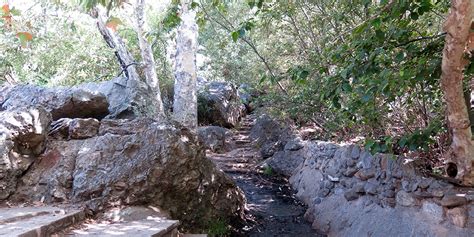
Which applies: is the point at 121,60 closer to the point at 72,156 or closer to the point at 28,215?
the point at 72,156

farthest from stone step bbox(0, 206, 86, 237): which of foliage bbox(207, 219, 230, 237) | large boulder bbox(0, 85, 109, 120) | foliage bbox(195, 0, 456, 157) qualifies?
large boulder bbox(0, 85, 109, 120)

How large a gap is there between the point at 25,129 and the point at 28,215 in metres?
1.10

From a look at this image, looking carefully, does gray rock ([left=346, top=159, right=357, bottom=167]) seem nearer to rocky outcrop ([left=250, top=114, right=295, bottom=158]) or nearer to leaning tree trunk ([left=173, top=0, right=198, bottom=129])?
rocky outcrop ([left=250, top=114, right=295, bottom=158])

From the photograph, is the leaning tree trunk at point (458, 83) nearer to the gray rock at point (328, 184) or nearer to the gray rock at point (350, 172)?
the gray rock at point (350, 172)

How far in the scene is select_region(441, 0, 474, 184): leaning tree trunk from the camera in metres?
2.43

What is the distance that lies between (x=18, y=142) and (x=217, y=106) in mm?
8177

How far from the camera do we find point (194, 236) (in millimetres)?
3699

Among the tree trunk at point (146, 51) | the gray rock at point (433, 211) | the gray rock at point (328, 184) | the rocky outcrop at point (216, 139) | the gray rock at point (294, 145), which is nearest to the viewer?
the gray rock at point (433, 211)

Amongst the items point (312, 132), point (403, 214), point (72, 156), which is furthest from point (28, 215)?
point (312, 132)

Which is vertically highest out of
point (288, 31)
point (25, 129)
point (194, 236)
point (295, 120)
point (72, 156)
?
point (288, 31)

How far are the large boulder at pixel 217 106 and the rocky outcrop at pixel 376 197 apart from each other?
18.3 feet

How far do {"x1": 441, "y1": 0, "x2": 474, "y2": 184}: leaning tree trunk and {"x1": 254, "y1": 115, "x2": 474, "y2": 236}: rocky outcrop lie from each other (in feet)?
0.88

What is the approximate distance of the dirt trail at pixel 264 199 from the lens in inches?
188

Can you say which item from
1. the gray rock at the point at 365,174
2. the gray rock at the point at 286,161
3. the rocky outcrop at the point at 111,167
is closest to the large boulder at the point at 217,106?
the gray rock at the point at 286,161
